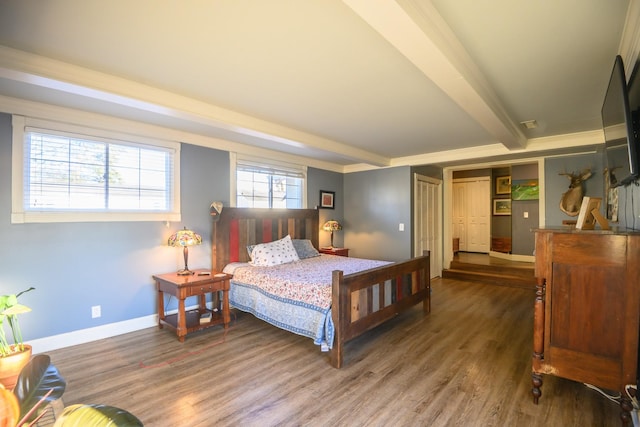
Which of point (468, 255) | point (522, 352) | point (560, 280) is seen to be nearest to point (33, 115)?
point (560, 280)

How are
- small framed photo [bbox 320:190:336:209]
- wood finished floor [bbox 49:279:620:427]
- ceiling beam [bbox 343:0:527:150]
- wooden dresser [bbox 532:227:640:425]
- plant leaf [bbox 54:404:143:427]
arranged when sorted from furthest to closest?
1. small framed photo [bbox 320:190:336:209]
2. wood finished floor [bbox 49:279:620:427]
3. wooden dresser [bbox 532:227:640:425]
4. ceiling beam [bbox 343:0:527:150]
5. plant leaf [bbox 54:404:143:427]

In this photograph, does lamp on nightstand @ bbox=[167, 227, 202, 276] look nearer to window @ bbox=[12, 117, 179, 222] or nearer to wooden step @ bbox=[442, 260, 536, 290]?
window @ bbox=[12, 117, 179, 222]

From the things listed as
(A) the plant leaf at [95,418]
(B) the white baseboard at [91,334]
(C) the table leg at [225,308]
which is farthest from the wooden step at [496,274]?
(A) the plant leaf at [95,418]

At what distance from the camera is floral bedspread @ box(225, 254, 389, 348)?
2814 millimetres

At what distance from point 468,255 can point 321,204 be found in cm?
472

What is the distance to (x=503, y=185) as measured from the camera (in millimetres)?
7992

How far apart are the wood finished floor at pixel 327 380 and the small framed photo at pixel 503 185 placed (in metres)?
5.35

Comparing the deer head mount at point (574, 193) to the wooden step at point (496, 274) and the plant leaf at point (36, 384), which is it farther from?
the plant leaf at point (36, 384)

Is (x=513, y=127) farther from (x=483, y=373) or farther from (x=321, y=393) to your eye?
(x=321, y=393)

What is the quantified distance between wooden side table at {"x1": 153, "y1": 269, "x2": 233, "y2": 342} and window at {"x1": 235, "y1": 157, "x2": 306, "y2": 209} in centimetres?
135

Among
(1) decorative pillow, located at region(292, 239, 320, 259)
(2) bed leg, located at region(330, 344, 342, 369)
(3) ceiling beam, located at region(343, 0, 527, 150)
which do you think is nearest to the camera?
(3) ceiling beam, located at region(343, 0, 527, 150)

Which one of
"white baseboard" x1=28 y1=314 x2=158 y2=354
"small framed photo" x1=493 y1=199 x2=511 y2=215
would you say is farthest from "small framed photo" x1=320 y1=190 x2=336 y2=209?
"small framed photo" x1=493 y1=199 x2=511 y2=215

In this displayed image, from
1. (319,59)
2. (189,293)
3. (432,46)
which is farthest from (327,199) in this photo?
(432,46)

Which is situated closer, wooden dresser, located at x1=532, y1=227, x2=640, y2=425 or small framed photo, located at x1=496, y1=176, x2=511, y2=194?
wooden dresser, located at x1=532, y1=227, x2=640, y2=425
